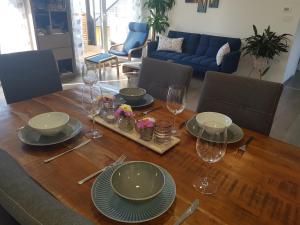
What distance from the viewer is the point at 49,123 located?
3.64 ft

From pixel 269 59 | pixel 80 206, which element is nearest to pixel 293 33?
pixel 269 59

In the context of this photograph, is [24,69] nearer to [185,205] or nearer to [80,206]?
[80,206]

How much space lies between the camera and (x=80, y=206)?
695mm

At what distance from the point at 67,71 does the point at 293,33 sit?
4.07 meters

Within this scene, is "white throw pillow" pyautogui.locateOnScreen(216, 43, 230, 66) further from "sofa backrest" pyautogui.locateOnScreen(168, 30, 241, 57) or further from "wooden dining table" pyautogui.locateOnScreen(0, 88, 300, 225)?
"wooden dining table" pyautogui.locateOnScreen(0, 88, 300, 225)

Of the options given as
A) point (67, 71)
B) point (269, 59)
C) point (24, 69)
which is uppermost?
point (24, 69)

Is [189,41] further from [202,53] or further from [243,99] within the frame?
[243,99]

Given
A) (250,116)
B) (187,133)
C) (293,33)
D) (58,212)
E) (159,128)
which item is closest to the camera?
(58,212)

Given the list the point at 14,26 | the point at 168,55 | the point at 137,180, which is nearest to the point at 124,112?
the point at 137,180

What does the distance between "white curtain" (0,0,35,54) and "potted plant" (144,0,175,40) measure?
2360 mm

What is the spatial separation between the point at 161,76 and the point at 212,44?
3.20 meters

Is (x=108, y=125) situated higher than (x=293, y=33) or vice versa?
(x=293, y=33)

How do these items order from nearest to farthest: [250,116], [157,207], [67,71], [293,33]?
[157,207] → [250,116] → [293,33] → [67,71]

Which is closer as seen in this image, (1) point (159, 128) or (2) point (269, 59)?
(1) point (159, 128)
